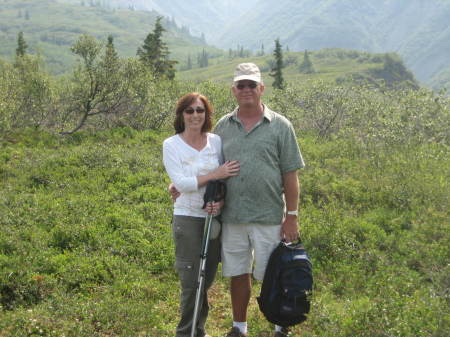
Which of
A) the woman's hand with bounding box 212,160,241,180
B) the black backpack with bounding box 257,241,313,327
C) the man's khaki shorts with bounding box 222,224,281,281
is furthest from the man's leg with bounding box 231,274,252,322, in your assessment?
the woman's hand with bounding box 212,160,241,180

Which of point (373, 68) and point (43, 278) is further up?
point (373, 68)

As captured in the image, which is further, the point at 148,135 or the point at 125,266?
the point at 148,135

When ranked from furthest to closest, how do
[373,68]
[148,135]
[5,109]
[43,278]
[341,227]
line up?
[373,68] → [148,135] → [5,109] → [341,227] → [43,278]

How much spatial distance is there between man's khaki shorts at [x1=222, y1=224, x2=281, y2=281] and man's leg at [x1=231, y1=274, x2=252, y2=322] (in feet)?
0.49

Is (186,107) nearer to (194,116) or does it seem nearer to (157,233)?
(194,116)

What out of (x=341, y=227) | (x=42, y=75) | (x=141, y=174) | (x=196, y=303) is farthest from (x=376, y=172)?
(x=42, y=75)

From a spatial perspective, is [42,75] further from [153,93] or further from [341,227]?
[341,227]

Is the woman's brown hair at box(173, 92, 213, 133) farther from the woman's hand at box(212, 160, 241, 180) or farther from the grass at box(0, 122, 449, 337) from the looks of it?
the grass at box(0, 122, 449, 337)

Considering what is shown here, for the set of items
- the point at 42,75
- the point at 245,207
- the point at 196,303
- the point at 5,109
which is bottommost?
the point at 196,303

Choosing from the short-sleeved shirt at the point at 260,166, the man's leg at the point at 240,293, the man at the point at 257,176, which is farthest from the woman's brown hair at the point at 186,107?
the man's leg at the point at 240,293

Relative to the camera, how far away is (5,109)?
17.6 m

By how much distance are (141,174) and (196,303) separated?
340 inches

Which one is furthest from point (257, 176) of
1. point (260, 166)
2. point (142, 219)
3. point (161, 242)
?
point (142, 219)

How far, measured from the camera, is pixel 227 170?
4.82m
